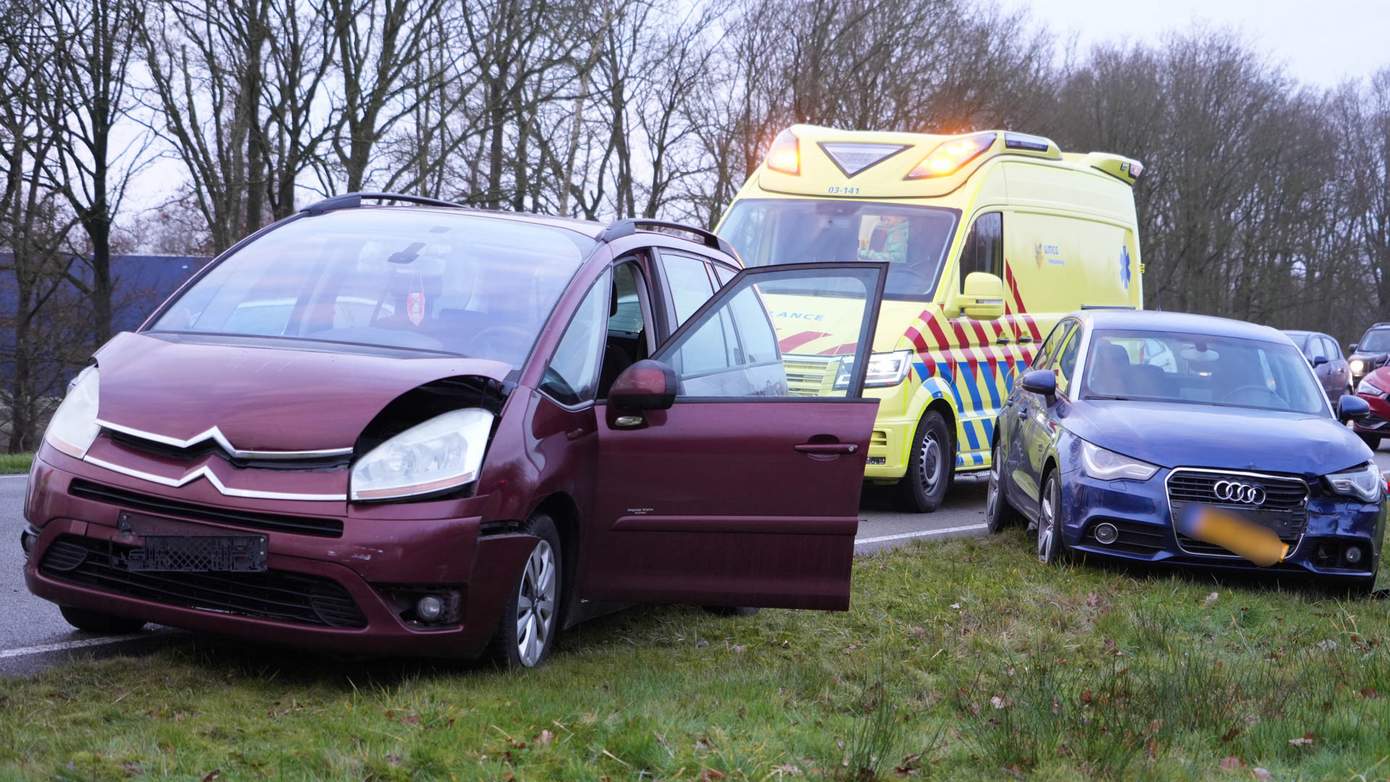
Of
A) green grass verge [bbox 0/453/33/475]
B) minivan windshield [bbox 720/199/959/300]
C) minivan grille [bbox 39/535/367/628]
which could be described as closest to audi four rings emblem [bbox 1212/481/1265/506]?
minivan windshield [bbox 720/199/959/300]

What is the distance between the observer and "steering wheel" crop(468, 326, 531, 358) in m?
5.58

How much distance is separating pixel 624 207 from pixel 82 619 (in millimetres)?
35435

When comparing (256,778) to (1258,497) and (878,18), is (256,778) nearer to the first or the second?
(1258,497)

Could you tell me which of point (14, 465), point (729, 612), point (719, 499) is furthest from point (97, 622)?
point (14, 465)

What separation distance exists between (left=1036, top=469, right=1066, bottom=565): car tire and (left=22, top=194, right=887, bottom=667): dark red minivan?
251 cm

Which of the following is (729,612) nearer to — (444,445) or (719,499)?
(719,499)

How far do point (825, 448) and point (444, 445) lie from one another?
1.50m

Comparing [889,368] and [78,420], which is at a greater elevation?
[78,420]

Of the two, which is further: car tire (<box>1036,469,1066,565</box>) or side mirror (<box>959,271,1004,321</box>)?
side mirror (<box>959,271,1004,321</box>)

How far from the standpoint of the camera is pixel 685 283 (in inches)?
279

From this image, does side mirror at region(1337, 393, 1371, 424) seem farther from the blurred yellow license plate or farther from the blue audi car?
the blurred yellow license plate

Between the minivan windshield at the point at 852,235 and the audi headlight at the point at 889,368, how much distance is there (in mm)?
641

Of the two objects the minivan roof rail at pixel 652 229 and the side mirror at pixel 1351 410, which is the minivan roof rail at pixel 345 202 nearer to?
the minivan roof rail at pixel 652 229

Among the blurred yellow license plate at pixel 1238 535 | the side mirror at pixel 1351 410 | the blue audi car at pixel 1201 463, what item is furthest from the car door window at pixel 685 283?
the side mirror at pixel 1351 410
